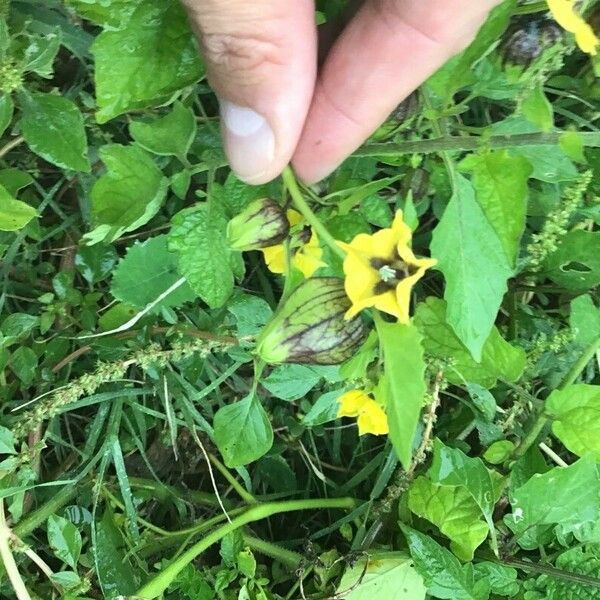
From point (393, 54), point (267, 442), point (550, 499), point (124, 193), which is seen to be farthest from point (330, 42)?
point (550, 499)

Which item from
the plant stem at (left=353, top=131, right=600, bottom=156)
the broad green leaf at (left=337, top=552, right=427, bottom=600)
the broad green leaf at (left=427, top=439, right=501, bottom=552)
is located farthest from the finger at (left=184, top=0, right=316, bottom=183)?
the broad green leaf at (left=337, top=552, right=427, bottom=600)

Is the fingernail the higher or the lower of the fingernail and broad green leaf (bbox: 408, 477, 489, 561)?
the higher

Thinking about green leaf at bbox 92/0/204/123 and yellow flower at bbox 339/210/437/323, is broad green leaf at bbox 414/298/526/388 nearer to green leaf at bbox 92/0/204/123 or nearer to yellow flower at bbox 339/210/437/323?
yellow flower at bbox 339/210/437/323

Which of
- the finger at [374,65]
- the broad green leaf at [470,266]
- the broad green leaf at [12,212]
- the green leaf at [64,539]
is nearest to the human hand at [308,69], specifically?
the finger at [374,65]

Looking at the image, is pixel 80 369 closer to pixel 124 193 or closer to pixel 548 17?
pixel 124 193

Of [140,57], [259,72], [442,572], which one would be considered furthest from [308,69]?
[442,572]

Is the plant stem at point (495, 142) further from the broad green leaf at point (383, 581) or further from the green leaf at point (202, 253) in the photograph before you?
the broad green leaf at point (383, 581)

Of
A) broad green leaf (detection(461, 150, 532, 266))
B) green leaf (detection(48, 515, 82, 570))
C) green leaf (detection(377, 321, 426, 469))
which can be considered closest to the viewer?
green leaf (detection(377, 321, 426, 469))

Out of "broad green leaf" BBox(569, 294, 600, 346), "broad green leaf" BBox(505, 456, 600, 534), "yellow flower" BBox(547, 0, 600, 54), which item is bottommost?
"broad green leaf" BBox(505, 456, 600, 534)
